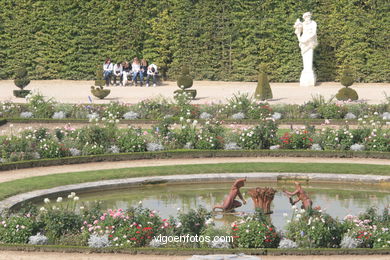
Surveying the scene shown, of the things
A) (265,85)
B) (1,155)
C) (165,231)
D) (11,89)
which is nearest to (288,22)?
(265,85)

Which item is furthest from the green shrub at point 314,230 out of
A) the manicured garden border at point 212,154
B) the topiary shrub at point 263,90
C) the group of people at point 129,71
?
the group of people at point 129,71

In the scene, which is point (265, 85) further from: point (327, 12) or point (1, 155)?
point (1, 155)

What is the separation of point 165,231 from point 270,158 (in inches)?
346

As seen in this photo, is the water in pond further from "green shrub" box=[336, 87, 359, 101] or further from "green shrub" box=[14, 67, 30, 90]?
"green shrub" box=[14, 67, 30, 90]

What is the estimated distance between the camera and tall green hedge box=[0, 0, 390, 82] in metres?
41.4

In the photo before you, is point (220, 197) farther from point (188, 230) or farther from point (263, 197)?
point (188, 230)

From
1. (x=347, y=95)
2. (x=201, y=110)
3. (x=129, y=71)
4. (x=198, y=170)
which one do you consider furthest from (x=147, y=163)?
(x=129, y=71)

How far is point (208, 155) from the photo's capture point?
24344 mm

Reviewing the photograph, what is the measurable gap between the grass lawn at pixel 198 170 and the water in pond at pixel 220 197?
0.69 metres

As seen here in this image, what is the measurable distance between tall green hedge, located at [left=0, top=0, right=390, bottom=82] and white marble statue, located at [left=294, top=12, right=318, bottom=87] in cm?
113

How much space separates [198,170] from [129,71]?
1952 centimetres

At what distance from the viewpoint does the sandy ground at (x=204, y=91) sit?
117 feet

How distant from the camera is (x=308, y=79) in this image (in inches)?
1591

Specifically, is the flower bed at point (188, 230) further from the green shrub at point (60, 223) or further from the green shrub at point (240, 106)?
the green shrub at point (240, 106)
